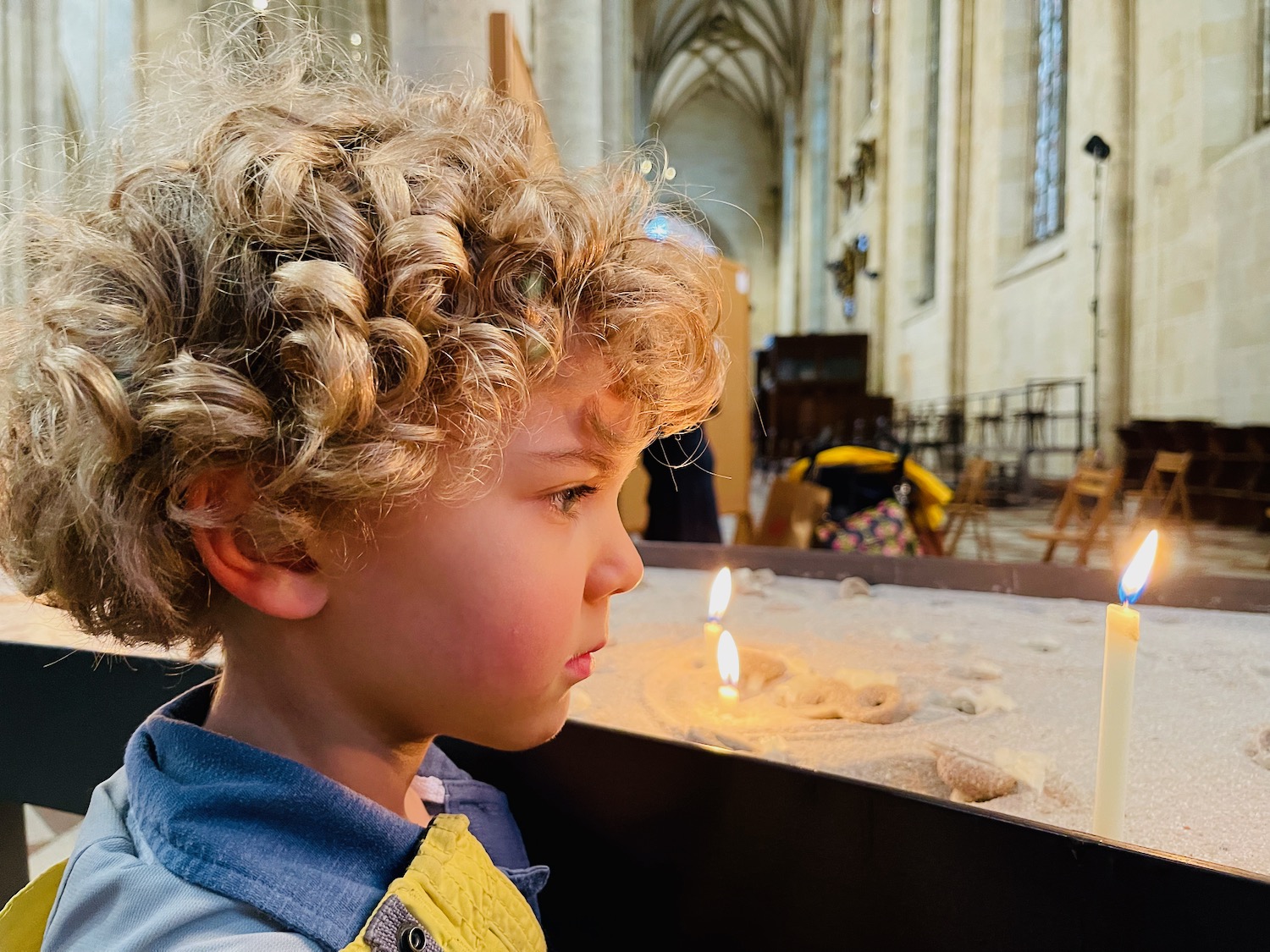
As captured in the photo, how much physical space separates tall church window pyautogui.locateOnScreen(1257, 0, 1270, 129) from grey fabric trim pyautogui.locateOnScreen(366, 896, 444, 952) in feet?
25.8

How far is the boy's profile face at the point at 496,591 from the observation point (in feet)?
1.79

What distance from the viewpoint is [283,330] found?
1.61 feet

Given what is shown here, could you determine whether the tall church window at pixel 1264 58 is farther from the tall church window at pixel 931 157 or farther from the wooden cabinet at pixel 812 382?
the wooden cabinet at pixel 812 382

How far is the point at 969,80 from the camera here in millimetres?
11602

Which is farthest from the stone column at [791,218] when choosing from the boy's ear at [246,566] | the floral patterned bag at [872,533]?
the boy's ear at [246,566]

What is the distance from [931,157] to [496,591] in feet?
50.8

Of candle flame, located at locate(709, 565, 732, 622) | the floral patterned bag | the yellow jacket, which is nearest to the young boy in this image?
candle flame, located at locate(709, 565, 732, 622)

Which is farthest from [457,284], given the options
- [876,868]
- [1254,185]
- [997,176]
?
[997,176]

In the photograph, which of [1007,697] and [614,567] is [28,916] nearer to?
[614,567]

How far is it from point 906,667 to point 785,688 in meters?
0.22

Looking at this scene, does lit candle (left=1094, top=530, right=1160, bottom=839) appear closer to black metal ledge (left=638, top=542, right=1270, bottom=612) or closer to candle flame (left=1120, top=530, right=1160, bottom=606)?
candle flame (left=1120, top=530, right=1160, bottom=606)

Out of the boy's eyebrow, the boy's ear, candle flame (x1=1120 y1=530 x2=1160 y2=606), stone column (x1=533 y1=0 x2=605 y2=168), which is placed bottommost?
candle flame (x1=1120 y1=530 x2=1160 y2=606)

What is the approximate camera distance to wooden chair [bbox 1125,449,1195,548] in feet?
15.3

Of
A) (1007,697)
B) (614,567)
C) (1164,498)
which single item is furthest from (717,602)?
(1164,498)
